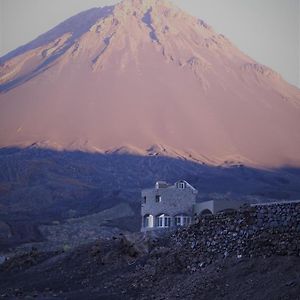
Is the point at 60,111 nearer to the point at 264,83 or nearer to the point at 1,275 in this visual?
the point at 264,83

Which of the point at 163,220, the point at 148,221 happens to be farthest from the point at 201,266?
the point at 148,221

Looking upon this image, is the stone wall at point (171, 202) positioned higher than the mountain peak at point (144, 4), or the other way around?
the mountain peak at point (144, 4)

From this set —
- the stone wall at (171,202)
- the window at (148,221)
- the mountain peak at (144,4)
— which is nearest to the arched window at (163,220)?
the stone wall at (171,202)

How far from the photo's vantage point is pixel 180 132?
12694cm

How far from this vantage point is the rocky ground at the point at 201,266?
14234 mm

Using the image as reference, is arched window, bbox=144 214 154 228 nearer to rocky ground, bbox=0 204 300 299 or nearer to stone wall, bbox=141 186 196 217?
stone wall, bbox=141 186 196 217

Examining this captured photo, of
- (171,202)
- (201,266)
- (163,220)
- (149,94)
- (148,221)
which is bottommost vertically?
(148,221)

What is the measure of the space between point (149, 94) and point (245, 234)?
126 metres

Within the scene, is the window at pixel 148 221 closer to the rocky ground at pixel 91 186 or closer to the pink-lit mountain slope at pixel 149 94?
the rocky ground at pixel 91 186

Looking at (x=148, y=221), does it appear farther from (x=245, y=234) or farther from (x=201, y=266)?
(x=245, y=234)

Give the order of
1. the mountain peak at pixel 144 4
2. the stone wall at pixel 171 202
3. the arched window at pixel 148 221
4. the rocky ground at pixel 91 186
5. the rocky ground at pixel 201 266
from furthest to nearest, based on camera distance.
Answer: the mountain peak at pixel 144 4, the rocky ground at pixel 91 186, the arched window at pixel 148 221, the stone wall at pixel 171 202, the rocky ground at pixel 201 266

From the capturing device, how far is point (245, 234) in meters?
15.6

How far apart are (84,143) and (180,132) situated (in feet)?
52.6

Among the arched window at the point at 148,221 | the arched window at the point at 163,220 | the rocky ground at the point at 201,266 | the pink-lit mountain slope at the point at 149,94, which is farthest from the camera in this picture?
the pink-lit mountain slope at the point at 149,94
